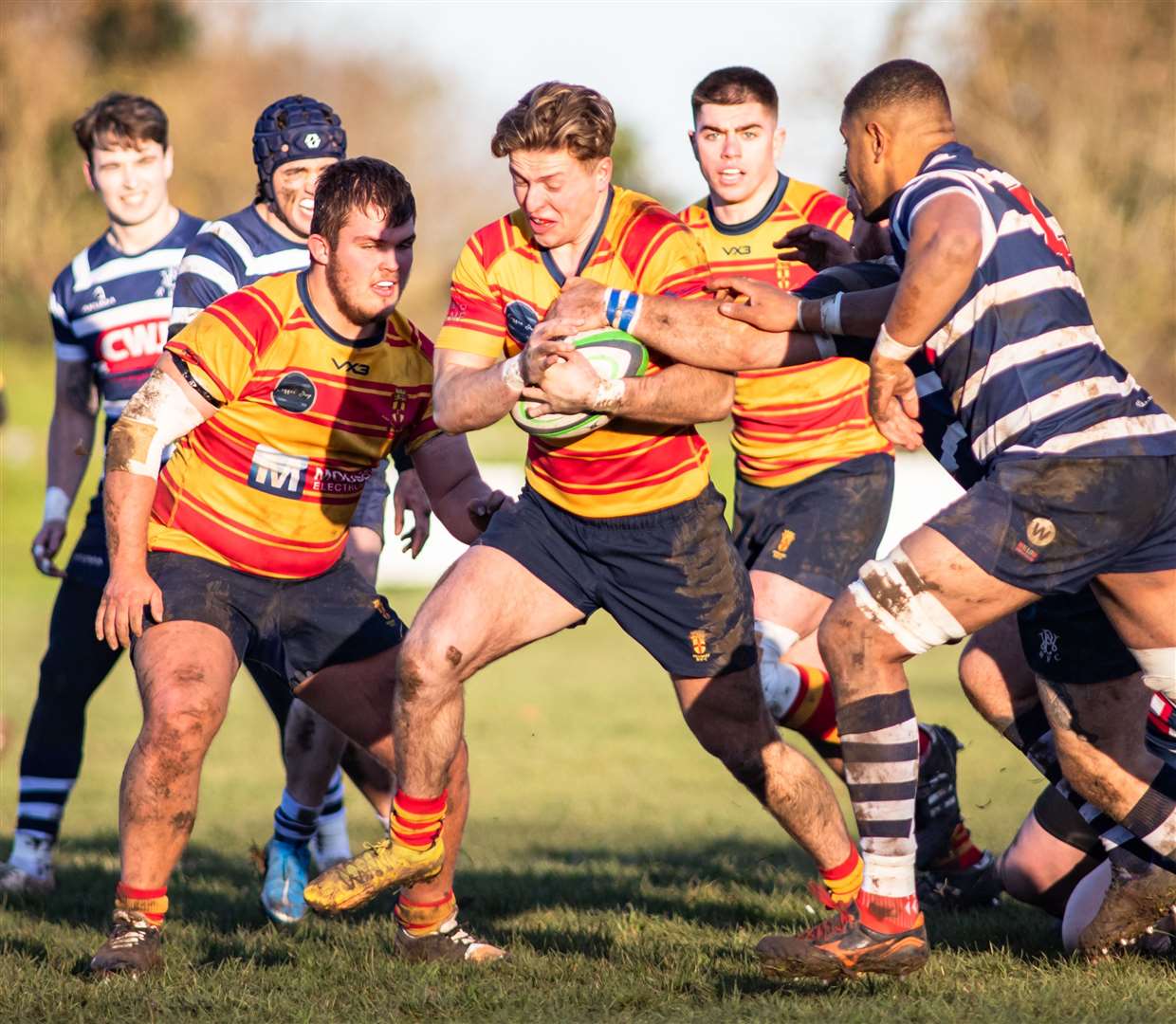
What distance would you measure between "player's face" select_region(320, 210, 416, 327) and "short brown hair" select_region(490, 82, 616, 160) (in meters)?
0.53

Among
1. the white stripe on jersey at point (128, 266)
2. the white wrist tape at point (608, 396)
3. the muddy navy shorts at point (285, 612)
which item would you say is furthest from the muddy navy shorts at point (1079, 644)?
the white stripe on jersey at point (128, 266)

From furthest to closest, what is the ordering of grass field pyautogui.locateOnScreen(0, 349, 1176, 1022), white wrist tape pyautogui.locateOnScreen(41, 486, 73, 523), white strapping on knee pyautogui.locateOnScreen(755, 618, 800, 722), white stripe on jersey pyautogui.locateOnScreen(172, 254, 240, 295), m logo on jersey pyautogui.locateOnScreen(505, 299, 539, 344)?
white wrist tape pyautogui.locateOnScreen(41, 486, 73, 523)
white stripe on jersey pyautogui.locateOnScreen(172, 254, 240, 295)
white strapping on knee pyautogui.locateOnScreen(755, 618, 800, 722)
m logo on jersey pyautogui.locateOnScreen(505, 299, 539, 344)
grass field pyautogui.locateOnScreen(0, 349, 1176, 1022)

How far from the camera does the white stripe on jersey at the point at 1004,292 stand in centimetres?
462

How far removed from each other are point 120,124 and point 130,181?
0.26m

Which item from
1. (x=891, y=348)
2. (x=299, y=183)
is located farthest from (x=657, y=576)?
(x=299, y=183)

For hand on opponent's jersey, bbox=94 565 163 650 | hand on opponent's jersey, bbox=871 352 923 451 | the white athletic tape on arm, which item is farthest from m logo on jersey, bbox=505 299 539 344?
hand on opponent's jersey, bbox=94 565 163 650

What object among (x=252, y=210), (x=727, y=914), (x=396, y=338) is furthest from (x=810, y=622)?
(x=252, y=210)

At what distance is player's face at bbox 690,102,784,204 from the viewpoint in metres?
7.15

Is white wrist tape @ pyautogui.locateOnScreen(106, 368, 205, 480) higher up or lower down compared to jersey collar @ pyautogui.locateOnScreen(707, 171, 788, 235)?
lower down

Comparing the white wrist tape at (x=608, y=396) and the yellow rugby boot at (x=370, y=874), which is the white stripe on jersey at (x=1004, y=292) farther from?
the yellow rugby boot at (x=370, y=874)

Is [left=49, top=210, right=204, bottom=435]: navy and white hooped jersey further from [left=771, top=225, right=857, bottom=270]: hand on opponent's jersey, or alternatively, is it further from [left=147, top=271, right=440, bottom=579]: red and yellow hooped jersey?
[left=771, top=225, right=857, bottom=270]: hand on opponent's jersey

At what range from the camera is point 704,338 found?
5.09m

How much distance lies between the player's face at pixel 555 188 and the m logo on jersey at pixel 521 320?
23cm

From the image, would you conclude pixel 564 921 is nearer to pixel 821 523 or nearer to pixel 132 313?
pixel 821 523
